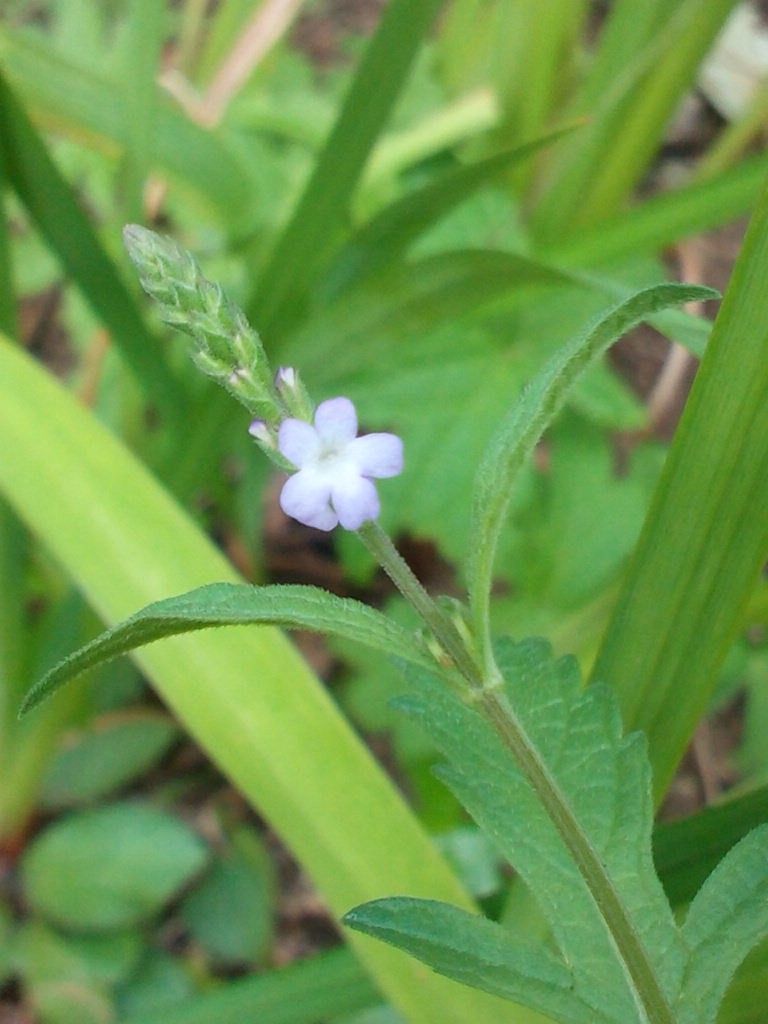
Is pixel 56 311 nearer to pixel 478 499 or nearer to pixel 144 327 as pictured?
pixel 144 327

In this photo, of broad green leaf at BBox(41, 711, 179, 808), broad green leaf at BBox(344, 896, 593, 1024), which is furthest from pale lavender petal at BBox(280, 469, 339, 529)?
broad green leaf at BBox(41, 711, 179, 808)

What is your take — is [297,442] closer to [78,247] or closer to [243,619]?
[243,619]

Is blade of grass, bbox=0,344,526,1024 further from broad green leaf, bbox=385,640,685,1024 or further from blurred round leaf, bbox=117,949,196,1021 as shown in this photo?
blurred round leaf, bbox=117,949,196,1021

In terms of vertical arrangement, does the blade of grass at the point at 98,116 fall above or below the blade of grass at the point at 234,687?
above

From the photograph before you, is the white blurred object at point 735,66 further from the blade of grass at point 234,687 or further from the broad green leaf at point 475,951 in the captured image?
the broad green leaf at point 475,951

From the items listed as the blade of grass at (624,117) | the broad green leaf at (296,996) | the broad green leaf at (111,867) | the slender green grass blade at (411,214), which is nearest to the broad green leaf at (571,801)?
the broad green leaf at (296,996)

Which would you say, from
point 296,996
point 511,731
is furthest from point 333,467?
point 296,996
